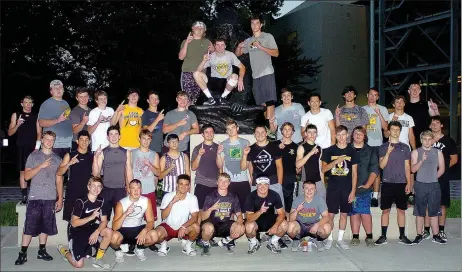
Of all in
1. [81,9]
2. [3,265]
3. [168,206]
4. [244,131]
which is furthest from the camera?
[81,9]

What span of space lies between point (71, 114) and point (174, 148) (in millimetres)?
1608

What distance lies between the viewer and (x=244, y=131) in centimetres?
866

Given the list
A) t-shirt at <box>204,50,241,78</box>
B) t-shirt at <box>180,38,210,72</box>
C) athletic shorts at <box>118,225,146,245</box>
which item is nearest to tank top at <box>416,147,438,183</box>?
t-shirt at <box>204,50,241,78</box>

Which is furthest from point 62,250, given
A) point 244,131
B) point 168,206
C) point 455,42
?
point 455,42

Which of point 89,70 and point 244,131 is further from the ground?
point 89,70

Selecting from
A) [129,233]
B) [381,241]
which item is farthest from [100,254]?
[381,241]

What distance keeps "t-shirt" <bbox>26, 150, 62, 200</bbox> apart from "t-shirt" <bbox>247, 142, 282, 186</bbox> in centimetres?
245

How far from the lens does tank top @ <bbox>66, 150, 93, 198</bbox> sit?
6.92 m

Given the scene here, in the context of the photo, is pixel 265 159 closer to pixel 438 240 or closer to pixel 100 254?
pixel 100 254

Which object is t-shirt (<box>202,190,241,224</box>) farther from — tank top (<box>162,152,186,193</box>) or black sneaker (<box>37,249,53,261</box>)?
black sneaker (<box>37,249,53,261</box>)

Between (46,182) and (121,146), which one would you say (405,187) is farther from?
(46,182)

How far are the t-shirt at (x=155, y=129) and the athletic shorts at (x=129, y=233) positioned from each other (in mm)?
1777

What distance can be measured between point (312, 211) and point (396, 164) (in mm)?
1364

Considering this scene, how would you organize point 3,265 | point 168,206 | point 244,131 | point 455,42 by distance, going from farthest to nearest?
1. point 455,42
2. point 244,131
3. point 168,206
4. point 3,265
